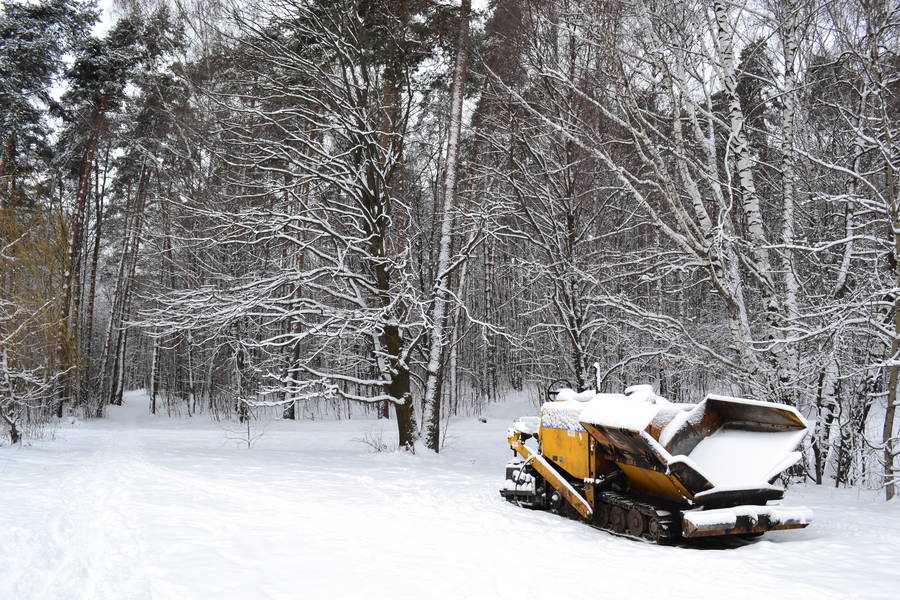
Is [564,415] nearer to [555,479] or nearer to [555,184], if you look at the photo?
[555,479]

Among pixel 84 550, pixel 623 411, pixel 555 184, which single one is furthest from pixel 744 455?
pixel 555 184

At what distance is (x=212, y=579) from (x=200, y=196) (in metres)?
10.7

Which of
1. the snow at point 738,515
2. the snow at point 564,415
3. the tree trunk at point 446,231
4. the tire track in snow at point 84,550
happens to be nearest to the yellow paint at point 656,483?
the snow at point 738,515

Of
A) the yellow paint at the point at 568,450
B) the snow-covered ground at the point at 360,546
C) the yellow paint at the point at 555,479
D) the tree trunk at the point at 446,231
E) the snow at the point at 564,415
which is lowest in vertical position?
the snow-covered ground at the point at 360,546

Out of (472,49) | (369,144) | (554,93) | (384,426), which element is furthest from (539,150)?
(384,426)

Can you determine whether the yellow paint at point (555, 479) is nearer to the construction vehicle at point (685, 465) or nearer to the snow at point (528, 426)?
the construction vehicle at point (685, 465)

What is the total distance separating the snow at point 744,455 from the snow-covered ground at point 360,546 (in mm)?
581

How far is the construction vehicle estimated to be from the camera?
529cm

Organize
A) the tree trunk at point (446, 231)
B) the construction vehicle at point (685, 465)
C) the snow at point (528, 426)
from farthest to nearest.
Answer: the tree trunk at point (446, 231) → the snow at point (528, 426) → the construction vehicle at point (685, 465)

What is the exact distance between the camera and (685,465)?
526 centimetres

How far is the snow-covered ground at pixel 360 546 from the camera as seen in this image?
4.05 m

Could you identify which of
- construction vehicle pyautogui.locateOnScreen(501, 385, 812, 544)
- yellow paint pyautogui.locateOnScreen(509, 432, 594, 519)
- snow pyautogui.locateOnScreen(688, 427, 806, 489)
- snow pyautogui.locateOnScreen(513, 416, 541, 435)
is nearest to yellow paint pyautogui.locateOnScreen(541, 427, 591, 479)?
construction vehicle pyautogui.locateOnScreen(501, 385, 812, 544)

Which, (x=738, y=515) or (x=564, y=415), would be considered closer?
(x=738, y=515)

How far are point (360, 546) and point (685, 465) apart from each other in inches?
114
